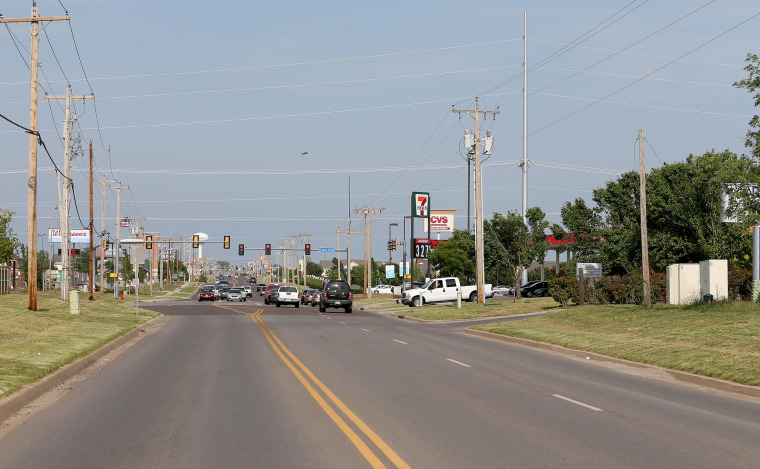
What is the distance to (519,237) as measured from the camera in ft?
195

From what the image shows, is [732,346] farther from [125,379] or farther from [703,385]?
[125,379]

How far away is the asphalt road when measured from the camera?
8.71 m

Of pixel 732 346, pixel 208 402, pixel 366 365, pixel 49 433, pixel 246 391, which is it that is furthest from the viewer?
pixel 732 346

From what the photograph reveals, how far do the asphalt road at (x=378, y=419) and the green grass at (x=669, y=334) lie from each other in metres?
1.75

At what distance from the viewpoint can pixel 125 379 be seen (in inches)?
640

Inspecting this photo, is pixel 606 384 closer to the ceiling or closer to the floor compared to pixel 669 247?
closer to the floor

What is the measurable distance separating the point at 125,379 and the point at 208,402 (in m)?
4.20

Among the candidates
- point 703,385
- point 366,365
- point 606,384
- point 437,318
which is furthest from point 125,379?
point 437,318

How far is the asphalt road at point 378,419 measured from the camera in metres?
8.71

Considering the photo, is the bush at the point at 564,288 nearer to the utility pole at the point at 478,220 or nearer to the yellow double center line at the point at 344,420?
the utility pole at the point at 478,220

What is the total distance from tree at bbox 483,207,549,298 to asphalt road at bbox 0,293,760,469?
1552 inches

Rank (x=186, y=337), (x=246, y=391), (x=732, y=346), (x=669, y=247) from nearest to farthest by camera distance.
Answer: (x=246, y=391)
(x=732, y=346)
(x=186, y=337)
(x=669, y=247)

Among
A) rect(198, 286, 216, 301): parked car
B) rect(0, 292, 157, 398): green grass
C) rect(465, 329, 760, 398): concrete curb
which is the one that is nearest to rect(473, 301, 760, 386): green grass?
rect(465, 329, 760, 398): concrete curb

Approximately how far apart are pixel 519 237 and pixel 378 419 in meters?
49.4
